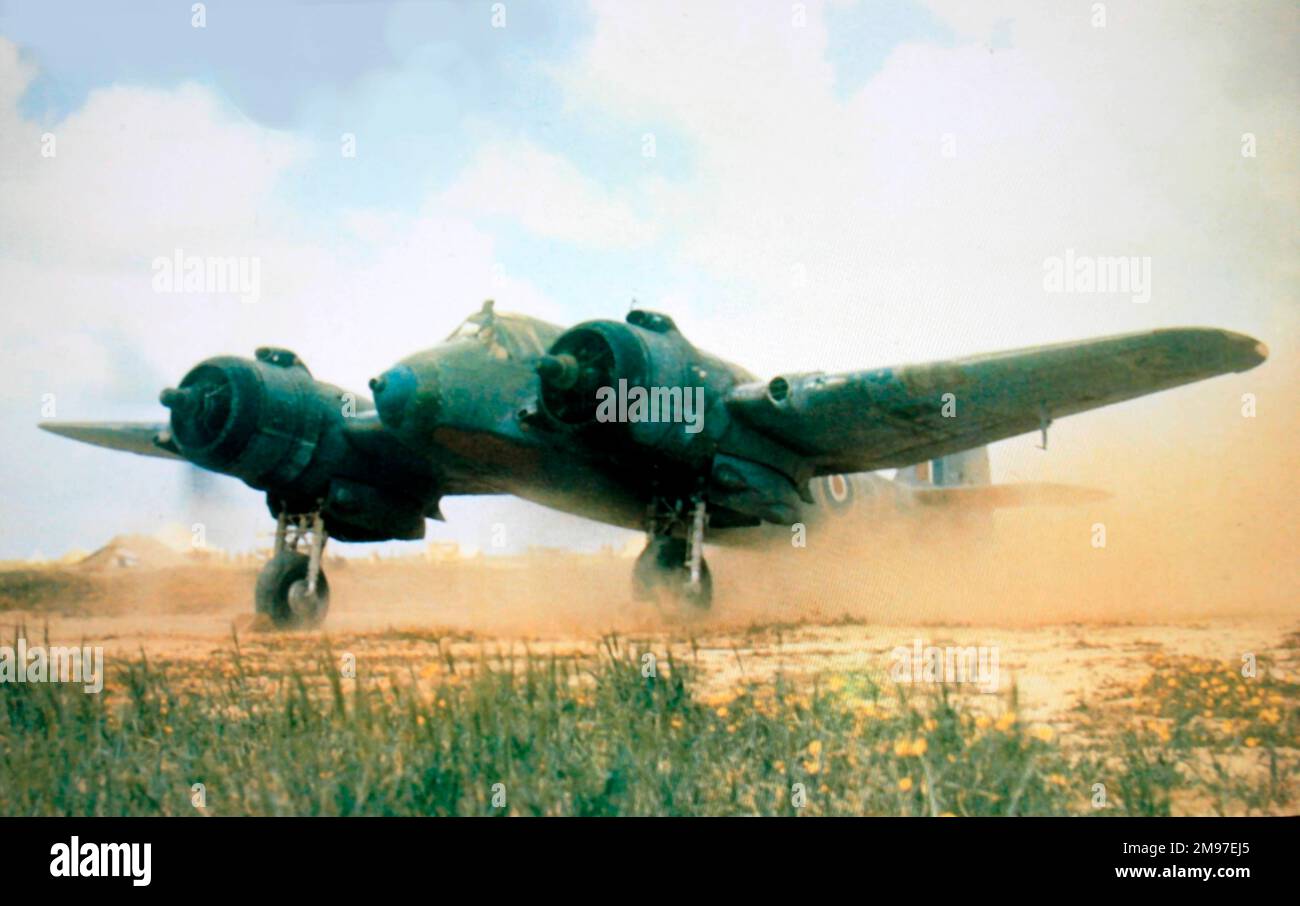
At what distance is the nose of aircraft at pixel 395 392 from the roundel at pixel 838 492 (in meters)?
6.50

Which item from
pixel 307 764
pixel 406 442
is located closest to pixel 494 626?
pixel 406 442

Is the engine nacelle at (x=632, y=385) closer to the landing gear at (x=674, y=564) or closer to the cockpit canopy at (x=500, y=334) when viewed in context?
the cockpit canopy at (x=500, y=334)

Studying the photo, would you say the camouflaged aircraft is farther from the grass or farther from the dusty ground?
the grass

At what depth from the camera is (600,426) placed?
11.4 m

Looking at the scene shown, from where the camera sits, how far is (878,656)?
7.98 m

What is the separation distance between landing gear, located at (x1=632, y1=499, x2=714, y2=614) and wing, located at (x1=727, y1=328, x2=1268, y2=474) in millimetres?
1465

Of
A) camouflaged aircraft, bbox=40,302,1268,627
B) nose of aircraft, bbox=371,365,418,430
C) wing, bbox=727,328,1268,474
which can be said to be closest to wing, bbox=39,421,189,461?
camouflaged aircraft, bbox=40,302,1268,627

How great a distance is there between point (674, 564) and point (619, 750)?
7361 millimetres

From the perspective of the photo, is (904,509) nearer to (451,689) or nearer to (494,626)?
(494,626)

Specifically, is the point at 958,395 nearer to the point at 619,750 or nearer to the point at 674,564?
the point at 674,564

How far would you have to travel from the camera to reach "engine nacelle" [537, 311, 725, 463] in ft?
36.5

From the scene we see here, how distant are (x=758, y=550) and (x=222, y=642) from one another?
306 inches
